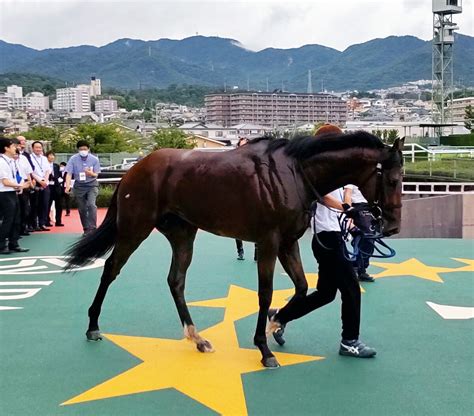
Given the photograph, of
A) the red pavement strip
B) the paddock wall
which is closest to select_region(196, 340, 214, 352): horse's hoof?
the red pavement strip

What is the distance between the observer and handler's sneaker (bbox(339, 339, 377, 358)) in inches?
165

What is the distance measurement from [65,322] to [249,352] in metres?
1.75

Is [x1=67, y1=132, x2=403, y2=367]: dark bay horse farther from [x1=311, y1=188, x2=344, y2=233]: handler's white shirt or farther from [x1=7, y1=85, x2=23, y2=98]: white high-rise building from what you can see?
[x1=7, y1=85, x2=23, y2=98]: white high-rise building

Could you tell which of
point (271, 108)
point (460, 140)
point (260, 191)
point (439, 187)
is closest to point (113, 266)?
point (260, 191)

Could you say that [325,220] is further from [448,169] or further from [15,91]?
[15,91]

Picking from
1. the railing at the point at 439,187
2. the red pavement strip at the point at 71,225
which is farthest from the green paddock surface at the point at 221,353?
the railing at the point at 439,187

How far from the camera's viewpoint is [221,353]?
4367 millimetres

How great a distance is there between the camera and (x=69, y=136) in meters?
49.2

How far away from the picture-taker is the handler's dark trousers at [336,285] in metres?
4.23

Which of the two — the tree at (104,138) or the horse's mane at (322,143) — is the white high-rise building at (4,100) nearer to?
the tree at (104,138)

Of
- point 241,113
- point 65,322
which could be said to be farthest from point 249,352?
point 241,113

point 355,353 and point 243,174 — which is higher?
point 243,174

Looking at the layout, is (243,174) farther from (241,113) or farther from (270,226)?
(241,113)

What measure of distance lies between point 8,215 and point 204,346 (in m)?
5.13
